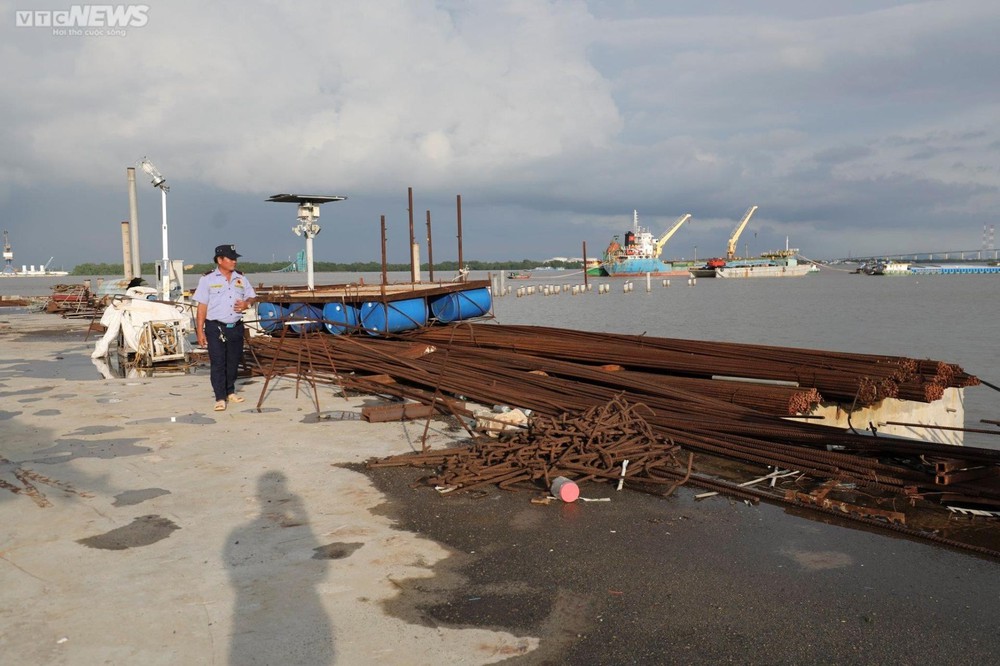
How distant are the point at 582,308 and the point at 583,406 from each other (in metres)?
43.7

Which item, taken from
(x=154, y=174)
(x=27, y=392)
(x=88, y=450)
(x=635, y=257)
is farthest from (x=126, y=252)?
(x=635, y=257)

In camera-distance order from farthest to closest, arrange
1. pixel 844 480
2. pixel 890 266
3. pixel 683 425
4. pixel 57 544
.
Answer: pixel 890 266 < pixel 683 425 < pixel 844 480 < pixel 57 544

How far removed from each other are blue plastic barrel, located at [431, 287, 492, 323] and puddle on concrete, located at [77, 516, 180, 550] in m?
11.4

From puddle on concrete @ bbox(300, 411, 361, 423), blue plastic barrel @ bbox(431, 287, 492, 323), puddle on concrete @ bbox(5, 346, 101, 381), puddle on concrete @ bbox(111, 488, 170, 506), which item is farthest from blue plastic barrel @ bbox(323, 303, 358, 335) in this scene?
puddle on concrete @ bbox(111, 488, 170, 506)

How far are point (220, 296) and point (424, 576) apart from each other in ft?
18.3

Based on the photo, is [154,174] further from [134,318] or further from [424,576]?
[424,576]

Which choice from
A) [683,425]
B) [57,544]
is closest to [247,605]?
[57,544]

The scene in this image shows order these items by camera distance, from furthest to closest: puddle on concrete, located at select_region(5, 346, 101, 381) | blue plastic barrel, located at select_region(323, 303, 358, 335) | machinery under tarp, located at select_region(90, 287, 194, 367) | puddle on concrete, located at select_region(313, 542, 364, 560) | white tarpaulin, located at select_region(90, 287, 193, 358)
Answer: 1. blue plastic barrel, located at select_region(323, 303, 358, 335)
2. white tarpaulin, located at select_region(90, 287, 193, 358)
3. machinery under tarp, located at select_region(90, 287, 194, 367)
4. puddle on concrete, located at select_region(5, 346, 101, 381)
5. puddle on concrete, located at select_region(313, 542, 364, 560)

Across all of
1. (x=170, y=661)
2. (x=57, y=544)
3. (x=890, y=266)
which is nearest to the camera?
(x=170, y=661)

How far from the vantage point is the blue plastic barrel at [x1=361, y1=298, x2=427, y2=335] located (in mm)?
14148

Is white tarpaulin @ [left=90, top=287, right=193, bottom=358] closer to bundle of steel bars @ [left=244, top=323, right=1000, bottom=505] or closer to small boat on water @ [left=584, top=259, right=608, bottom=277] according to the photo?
bundle of steel bars @ [left=244, top=323, right=1000, bottom=505]

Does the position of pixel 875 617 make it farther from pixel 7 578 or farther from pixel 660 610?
pixel 7 578

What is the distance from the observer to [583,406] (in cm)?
692

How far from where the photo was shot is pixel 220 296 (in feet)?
27.0
